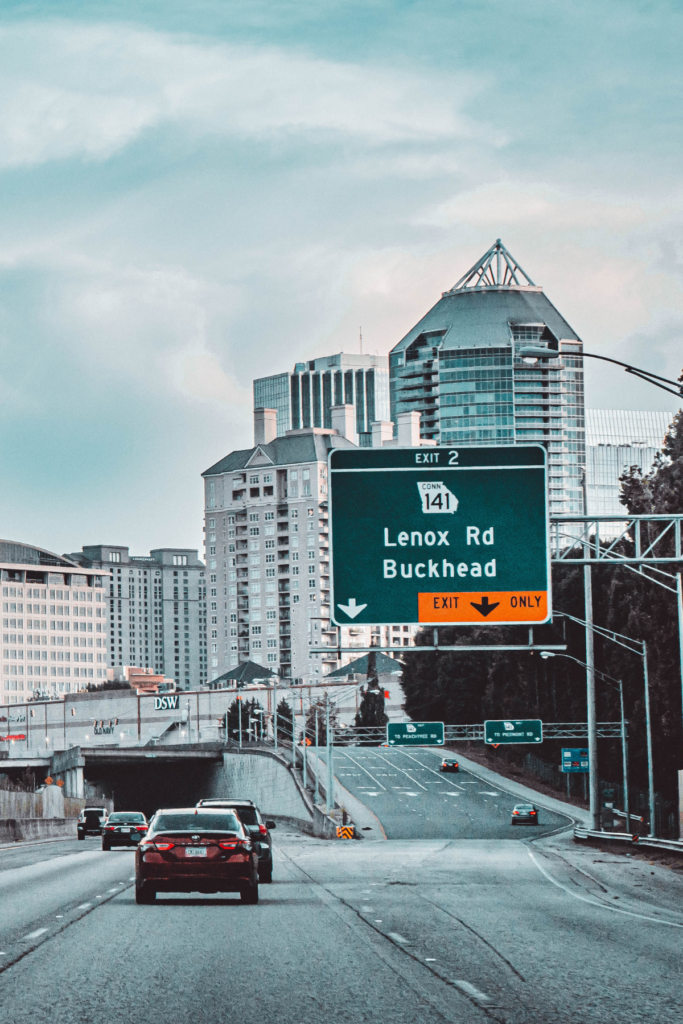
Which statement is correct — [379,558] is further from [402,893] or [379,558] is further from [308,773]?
[308,773]

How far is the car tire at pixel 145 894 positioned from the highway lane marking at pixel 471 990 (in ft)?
34.6

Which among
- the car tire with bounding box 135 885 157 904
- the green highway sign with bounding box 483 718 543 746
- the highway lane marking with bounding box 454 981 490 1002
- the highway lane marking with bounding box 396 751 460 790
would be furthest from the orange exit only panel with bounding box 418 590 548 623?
the highway lane marking with bounding box 396 751 460 790

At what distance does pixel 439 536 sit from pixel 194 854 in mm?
9026

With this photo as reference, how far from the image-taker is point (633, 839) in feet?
160

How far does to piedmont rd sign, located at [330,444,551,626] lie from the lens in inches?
1132

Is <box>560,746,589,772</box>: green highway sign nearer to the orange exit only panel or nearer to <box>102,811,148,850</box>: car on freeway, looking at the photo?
<box>102,811,148,850</box>: car on freeway

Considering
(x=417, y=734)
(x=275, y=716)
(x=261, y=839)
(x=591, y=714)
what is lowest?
(x=261, y=839)

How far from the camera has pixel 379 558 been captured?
2898 cm

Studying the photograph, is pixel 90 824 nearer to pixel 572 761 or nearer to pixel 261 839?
pixel 572 761

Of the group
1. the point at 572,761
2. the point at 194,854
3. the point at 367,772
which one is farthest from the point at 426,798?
the point at 194,854

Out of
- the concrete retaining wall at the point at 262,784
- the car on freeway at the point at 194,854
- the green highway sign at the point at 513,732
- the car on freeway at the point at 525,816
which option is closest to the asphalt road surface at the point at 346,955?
the car on freeway at the point at 194,854

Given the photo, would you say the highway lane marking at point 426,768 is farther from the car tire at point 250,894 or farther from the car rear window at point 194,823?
the car rear window at point 194,823

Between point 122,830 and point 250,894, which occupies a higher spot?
point 250,894

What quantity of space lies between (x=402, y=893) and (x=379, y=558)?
239 inches
